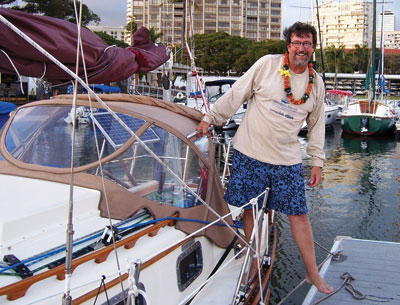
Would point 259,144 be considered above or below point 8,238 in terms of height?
above

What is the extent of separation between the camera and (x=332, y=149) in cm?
2025

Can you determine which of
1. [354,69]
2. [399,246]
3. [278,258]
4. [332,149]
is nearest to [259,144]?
[399,246]

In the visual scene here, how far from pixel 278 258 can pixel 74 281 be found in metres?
5.26

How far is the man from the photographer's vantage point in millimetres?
3564

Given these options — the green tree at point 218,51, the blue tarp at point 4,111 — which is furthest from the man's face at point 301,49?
the green tree at point 218,51

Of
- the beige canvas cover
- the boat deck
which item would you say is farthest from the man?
the boat deck

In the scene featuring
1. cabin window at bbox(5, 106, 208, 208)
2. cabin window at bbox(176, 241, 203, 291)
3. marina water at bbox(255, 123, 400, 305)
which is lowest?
marina water at bbox(255, 123, 400, 305)

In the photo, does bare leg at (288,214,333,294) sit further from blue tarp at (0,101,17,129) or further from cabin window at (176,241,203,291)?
blue tarp at (0,101,17,129)

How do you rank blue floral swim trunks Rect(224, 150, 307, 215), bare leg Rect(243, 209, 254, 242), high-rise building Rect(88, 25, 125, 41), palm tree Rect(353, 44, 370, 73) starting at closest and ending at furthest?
blue floral swim trunks Rect(224, 150, 307, 215), bare leg Rect(243, 209, 254, 242), high-rise building Rect(88, 25, 125, 41), palm tree Rect(353, 44, 370, 73)

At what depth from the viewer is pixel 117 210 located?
312 centimetres

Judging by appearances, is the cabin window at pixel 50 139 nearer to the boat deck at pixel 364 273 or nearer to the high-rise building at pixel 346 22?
the boat deck at pixel 364 273

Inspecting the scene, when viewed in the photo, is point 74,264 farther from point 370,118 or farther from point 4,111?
point 370,118

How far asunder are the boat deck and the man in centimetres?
52

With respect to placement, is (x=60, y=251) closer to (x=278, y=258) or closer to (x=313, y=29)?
(x=313, y=29)
